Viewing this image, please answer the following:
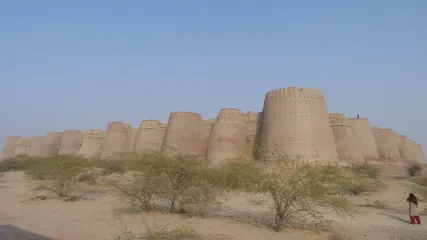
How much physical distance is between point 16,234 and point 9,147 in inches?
1592

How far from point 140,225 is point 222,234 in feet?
5.34

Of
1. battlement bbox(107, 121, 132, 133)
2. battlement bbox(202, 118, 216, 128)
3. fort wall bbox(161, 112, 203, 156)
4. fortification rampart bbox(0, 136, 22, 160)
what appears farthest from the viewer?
fortification rampart bbox(0, 136, 22, 160)

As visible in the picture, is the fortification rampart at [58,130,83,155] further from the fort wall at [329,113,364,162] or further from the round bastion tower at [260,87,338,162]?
the fort wall at [329,113,364,162]

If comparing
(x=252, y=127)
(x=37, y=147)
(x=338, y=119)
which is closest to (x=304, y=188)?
(x=252, y=127)

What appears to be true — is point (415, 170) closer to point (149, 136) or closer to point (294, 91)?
point (294, 91)

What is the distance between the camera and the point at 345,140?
19.5 metres

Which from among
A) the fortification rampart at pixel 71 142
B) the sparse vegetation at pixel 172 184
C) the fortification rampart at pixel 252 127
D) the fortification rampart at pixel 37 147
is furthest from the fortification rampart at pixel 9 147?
the sparse vegetation at pixel 172 184

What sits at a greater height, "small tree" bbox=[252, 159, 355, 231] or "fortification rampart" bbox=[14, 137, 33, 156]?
"fortification rampart" bbox=[14, 137, 33, 156]

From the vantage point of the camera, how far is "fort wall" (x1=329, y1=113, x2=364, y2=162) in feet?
63.1

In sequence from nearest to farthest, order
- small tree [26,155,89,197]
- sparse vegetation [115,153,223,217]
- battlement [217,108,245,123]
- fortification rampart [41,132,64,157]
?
1. sparse vegetation [115,153,223,217]
2. small tree [26,155,89,197]
3. battlement [217,108,245,123]
4. fortification rampart [41,132,64,157]

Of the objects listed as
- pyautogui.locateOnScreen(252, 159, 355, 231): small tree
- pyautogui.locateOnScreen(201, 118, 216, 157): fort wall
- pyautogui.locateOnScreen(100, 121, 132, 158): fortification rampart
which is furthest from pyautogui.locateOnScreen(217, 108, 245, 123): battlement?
pyautogui.locateOnScreen(252, 159, 355, 231): small tree

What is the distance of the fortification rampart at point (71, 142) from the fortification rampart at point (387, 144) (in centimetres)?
2556

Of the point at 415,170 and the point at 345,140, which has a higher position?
the point at 345,140

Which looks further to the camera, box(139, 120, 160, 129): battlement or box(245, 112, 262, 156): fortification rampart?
box(139, 120, 160, 129): battlement
